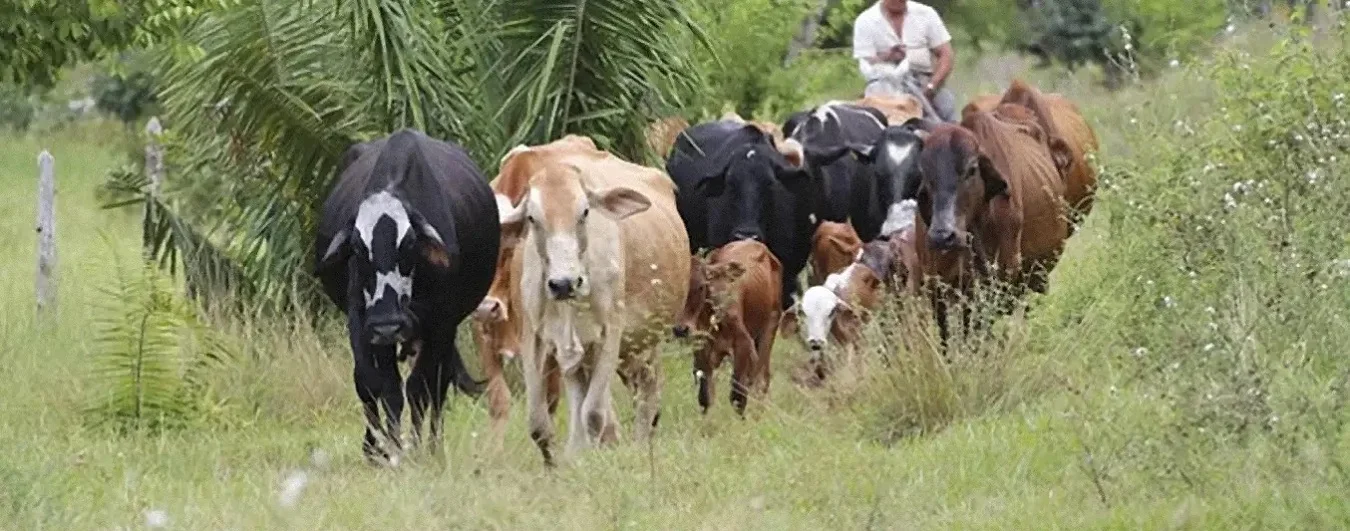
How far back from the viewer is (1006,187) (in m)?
14.2

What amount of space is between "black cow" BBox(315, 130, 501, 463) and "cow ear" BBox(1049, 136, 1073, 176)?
494cm

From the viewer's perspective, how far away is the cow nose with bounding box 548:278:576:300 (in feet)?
38.1

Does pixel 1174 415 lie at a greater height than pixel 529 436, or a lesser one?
greater

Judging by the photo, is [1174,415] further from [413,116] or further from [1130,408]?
[413,116]

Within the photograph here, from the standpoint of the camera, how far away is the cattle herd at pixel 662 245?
38.9 ft

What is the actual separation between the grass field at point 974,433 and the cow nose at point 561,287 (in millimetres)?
720

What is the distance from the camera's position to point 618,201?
12141 millimetres

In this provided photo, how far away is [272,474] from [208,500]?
→ 1.08 metres

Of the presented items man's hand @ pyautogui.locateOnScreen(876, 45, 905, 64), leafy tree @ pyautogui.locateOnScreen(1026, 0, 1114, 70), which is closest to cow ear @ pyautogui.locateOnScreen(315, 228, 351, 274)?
man's hand @ pyautogui.locateOnScreen(876, 45, 905, 64)

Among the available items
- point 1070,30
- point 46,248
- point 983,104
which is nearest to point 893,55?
point 983,104

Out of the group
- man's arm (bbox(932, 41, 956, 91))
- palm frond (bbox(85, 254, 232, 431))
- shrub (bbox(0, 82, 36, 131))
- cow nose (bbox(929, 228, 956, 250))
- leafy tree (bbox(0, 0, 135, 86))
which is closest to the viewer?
leafy tree (bbox(0, 0, 135, 86))

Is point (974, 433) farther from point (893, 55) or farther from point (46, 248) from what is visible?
point (46, 248)

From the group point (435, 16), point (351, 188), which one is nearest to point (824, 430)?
point (351, 188)

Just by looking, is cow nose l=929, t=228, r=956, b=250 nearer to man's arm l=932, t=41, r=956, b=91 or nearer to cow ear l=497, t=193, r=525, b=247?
cow ear l=497, t=193, r=525, b=247
